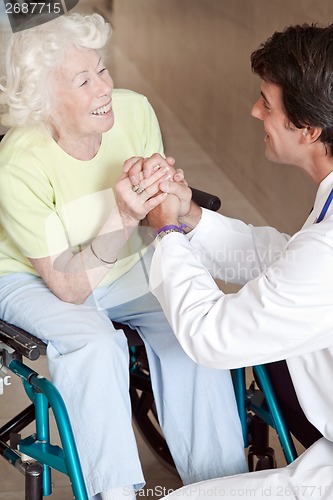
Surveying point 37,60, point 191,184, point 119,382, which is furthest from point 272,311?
point 191,184

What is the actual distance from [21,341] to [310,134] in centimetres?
69

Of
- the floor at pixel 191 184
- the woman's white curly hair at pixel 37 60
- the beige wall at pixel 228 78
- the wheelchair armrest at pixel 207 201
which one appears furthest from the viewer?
the beige wall at pixel 228 78

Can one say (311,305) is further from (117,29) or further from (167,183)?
(117,29)

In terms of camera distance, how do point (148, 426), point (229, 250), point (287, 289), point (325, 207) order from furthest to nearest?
point (148, 426) → point (229, 250) → point (325, 207) → point (287, 289)

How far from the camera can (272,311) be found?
5.03 ft

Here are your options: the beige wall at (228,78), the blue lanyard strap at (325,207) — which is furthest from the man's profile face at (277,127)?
the beige wall at (228,78)

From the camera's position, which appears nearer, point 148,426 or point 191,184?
point 148,426

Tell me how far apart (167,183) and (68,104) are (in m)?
0.26

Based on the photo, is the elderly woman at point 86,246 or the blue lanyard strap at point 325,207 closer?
the blue lanyard strap at point 325,207

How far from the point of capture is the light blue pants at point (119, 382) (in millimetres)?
1851

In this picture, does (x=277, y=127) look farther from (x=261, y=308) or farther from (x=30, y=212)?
(x=30, y=212)

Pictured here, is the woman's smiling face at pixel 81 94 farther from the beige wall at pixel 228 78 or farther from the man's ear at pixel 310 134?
the beige wall at pixel 228 78

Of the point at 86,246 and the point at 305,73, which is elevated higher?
the point at 305,73

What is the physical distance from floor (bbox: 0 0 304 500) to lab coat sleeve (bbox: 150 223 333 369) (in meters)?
0.70
